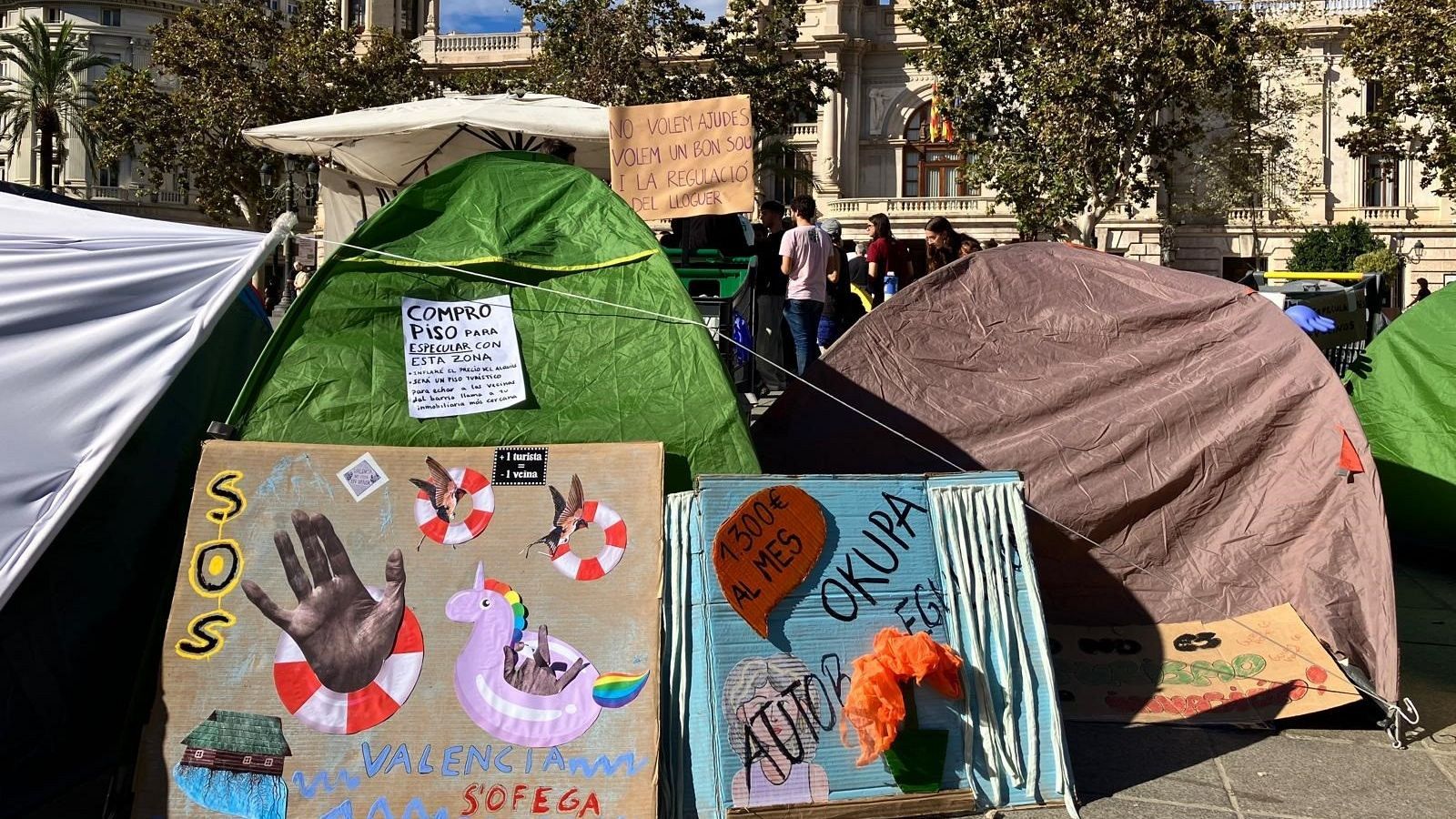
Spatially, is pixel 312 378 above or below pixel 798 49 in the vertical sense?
below

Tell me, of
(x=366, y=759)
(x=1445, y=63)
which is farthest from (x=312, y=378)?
(x=1445, y=63)

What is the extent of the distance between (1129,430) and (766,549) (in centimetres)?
191

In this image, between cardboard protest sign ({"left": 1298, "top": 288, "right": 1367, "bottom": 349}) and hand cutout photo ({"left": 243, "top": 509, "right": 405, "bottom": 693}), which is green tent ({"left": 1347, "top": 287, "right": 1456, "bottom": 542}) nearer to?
cardboard protest sign ({"left": 1298, "top": 288, "right": 1367, "bottom": 349})

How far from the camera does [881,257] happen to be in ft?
36.1

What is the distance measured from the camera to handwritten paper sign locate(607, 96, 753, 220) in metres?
6.13

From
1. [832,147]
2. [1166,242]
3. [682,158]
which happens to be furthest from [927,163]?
[682,158]

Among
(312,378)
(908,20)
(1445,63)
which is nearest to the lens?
(312,378)

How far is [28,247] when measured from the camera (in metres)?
3.56

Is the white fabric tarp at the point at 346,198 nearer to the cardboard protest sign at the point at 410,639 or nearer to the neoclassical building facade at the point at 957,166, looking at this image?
the cardboard protest sign at the point at 410,639

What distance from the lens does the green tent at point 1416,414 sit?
262 inches

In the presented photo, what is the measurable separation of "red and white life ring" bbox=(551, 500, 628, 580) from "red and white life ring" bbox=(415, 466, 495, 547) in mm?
233

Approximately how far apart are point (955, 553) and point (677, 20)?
25999 mm

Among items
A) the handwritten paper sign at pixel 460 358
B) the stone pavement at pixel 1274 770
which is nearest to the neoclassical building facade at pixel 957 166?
the stone pavement at pixel 1274 770

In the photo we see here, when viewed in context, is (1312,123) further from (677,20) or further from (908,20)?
(677,20)
